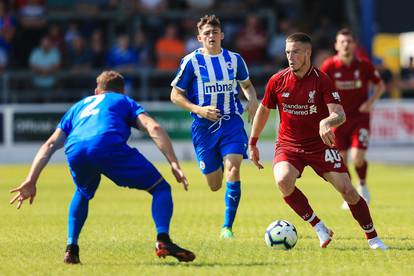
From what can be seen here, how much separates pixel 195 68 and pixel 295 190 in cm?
216

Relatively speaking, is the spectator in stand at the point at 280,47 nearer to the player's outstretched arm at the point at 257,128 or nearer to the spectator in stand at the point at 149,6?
the spectator in stand at the point at 149,6

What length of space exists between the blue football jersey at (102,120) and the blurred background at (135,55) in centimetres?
1727

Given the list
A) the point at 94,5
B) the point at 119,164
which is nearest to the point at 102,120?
the point at 119,164

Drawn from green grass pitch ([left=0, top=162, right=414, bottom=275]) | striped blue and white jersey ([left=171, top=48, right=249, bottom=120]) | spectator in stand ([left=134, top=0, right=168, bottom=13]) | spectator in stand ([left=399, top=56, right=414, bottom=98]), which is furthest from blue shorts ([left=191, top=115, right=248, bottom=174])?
spectator in stand ([left=399, top=56, right=414, bottom=98])

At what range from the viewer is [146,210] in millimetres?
15914

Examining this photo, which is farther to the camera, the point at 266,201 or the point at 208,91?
the point at 266,201

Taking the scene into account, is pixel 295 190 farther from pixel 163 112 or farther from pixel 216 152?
pixel 163 112

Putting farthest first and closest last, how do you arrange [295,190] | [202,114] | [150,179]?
[202,114]
[295,190]
[150,179]

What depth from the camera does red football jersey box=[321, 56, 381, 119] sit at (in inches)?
623

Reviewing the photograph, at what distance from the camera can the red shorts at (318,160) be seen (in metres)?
10.5

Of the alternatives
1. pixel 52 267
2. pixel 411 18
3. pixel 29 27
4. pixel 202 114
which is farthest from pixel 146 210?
pixel 411 18

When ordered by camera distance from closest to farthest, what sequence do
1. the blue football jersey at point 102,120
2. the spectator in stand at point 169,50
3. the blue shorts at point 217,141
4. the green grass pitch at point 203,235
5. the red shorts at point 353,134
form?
the blue football jersey at point 102,120, the green grass pitch at point 203,235, the blue shorts at point 217,141, the red shorts at point 353,134, the spectator in stand at point 169,50

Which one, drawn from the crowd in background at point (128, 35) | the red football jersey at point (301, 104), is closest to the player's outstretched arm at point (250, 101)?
the red football jersey at point (301, 104)

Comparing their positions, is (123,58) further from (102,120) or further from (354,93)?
(102,120)
